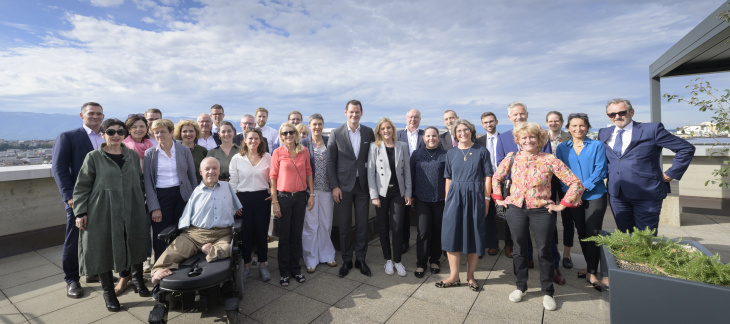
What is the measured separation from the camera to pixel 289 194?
11.5 feet

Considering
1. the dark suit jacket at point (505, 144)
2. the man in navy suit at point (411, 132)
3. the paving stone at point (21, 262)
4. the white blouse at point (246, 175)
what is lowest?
the paving stone at point (21, 262)

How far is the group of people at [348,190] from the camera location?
117 inches

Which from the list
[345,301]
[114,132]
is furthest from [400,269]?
[114,132]

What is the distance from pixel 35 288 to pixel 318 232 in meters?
3.12

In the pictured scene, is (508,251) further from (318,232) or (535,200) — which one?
(318,232)

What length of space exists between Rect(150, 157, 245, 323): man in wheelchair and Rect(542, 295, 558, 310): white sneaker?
2.77m

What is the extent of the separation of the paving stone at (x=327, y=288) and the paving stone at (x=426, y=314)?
66 cm

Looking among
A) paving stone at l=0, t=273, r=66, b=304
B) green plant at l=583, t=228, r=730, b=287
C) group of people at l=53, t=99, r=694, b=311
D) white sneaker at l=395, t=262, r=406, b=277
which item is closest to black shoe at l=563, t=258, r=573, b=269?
group of people at l=53, t=99, r=694, b=311

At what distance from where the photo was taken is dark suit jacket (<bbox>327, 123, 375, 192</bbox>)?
3729 mm

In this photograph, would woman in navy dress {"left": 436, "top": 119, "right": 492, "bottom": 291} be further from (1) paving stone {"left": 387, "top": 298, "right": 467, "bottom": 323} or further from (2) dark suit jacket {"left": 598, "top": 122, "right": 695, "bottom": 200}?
(2) dark suit jacket {"left": 598, "top": 122, "right": 695, "bottom": 200}

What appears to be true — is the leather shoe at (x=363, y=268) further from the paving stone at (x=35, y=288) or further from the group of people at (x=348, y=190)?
the paving stone at (x=35, y=288)

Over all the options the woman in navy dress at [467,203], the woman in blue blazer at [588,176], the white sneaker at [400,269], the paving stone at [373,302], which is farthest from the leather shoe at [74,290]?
the woman in blue blazer at [588,176]

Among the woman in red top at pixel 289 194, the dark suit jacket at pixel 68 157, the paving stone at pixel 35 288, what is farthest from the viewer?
the woman in red top at pixel 289 194

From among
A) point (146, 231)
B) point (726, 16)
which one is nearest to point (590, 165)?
point (726, 16)
